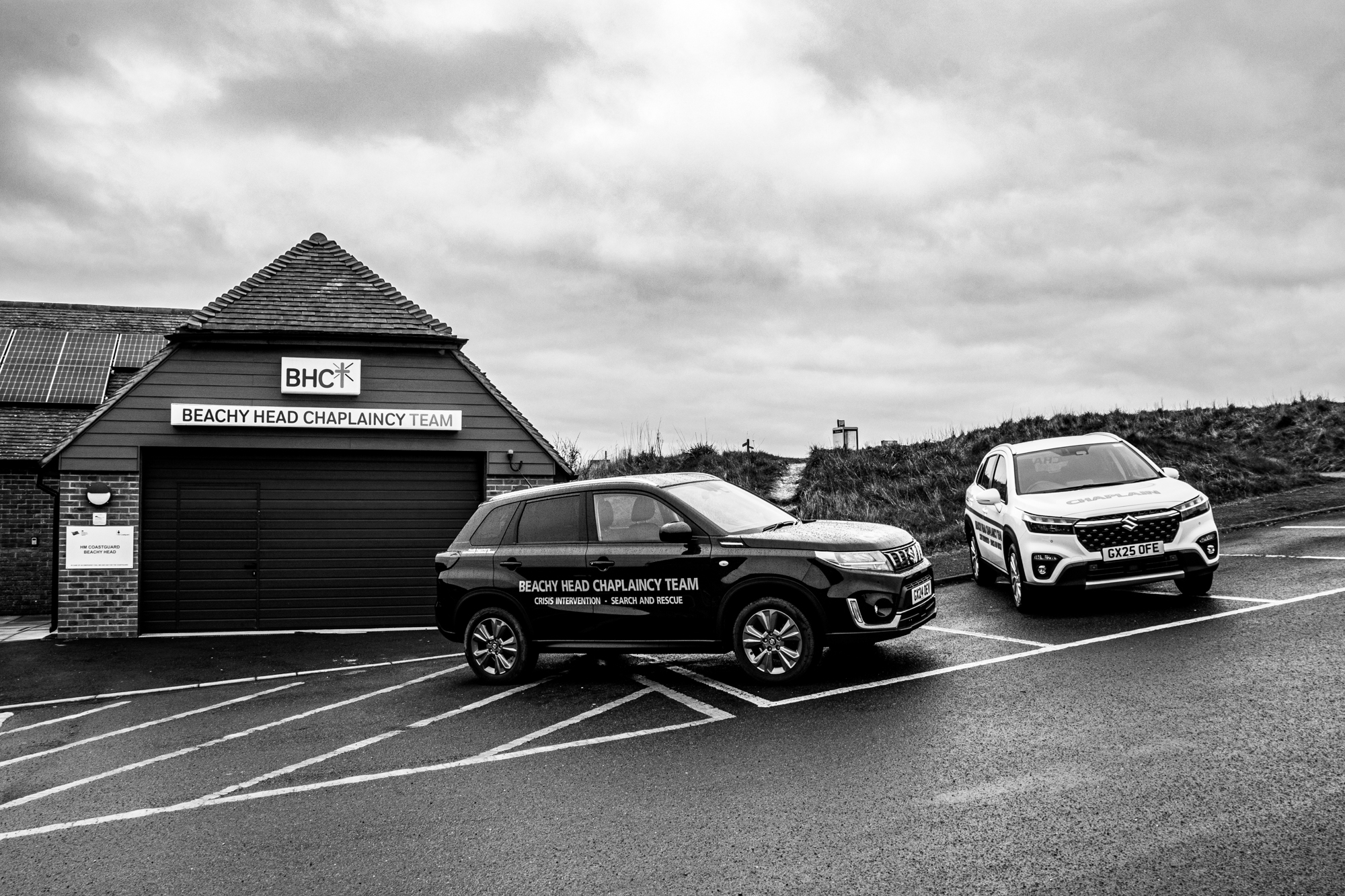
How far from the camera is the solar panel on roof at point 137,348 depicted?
2645 cm

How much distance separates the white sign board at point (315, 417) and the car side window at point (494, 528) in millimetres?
6163

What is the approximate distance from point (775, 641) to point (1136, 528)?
3761 millimetres

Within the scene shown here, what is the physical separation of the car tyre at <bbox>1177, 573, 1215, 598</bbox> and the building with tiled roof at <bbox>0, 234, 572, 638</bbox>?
925cm

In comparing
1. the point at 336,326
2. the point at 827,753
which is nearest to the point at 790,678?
the point at 827,753

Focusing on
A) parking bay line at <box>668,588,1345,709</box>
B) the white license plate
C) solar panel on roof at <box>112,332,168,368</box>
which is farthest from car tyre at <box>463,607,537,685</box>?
solar panel on roof at <box>112,332,168,368</box>

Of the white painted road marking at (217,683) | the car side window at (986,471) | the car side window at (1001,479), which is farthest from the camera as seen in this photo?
the car side window at (986,471)

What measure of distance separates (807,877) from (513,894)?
1238 millimetres

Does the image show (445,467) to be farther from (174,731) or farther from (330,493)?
(174,731)

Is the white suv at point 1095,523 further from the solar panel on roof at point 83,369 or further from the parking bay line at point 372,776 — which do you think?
the solar panel on roof at point 83,369

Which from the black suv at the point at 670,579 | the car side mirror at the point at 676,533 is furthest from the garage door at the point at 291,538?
the car side mirror at the point at 676,533

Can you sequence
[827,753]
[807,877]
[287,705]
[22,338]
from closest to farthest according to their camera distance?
[807,877], [827,753], [287,705], [22,338]

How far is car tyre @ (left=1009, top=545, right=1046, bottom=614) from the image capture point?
1008 centimetres

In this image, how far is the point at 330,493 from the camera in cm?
1572

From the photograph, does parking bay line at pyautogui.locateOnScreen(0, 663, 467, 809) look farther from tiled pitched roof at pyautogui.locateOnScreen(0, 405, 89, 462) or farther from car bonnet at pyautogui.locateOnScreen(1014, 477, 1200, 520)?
tiled pitched roof at pyautogui.locateOnScreen(0, 405, 89, 462)
